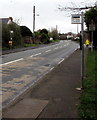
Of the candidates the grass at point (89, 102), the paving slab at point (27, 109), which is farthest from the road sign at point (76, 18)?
the paving slab at point (27, 109)

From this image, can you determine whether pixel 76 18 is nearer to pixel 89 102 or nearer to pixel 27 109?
pixel 89 102

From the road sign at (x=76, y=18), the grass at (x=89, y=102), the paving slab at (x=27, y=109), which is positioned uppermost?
the road sign at (x=76, y=18)

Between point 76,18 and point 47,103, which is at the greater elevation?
point 76,18

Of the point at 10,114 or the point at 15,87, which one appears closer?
the point at 10,114

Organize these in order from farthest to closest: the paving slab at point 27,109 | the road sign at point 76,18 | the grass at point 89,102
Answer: the road sign at point 76,18
the paving slab at point 27,109
the grass at point 89,102

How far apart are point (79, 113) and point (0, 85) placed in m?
4.06

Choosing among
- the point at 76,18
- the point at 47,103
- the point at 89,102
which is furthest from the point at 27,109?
the point at 76,18

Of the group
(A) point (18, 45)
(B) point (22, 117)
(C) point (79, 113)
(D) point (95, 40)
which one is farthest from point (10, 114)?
(A) point (18, 45)

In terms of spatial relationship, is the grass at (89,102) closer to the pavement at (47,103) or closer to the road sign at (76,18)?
the pavement at (47,103)

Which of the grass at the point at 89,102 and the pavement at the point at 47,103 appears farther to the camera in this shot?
the pavement at the point at 47,103

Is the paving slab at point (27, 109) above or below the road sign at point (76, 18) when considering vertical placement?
below

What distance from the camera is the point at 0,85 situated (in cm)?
797

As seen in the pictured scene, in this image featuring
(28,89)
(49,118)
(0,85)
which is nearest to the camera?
(49,118)

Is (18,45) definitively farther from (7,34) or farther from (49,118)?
(49,118)
